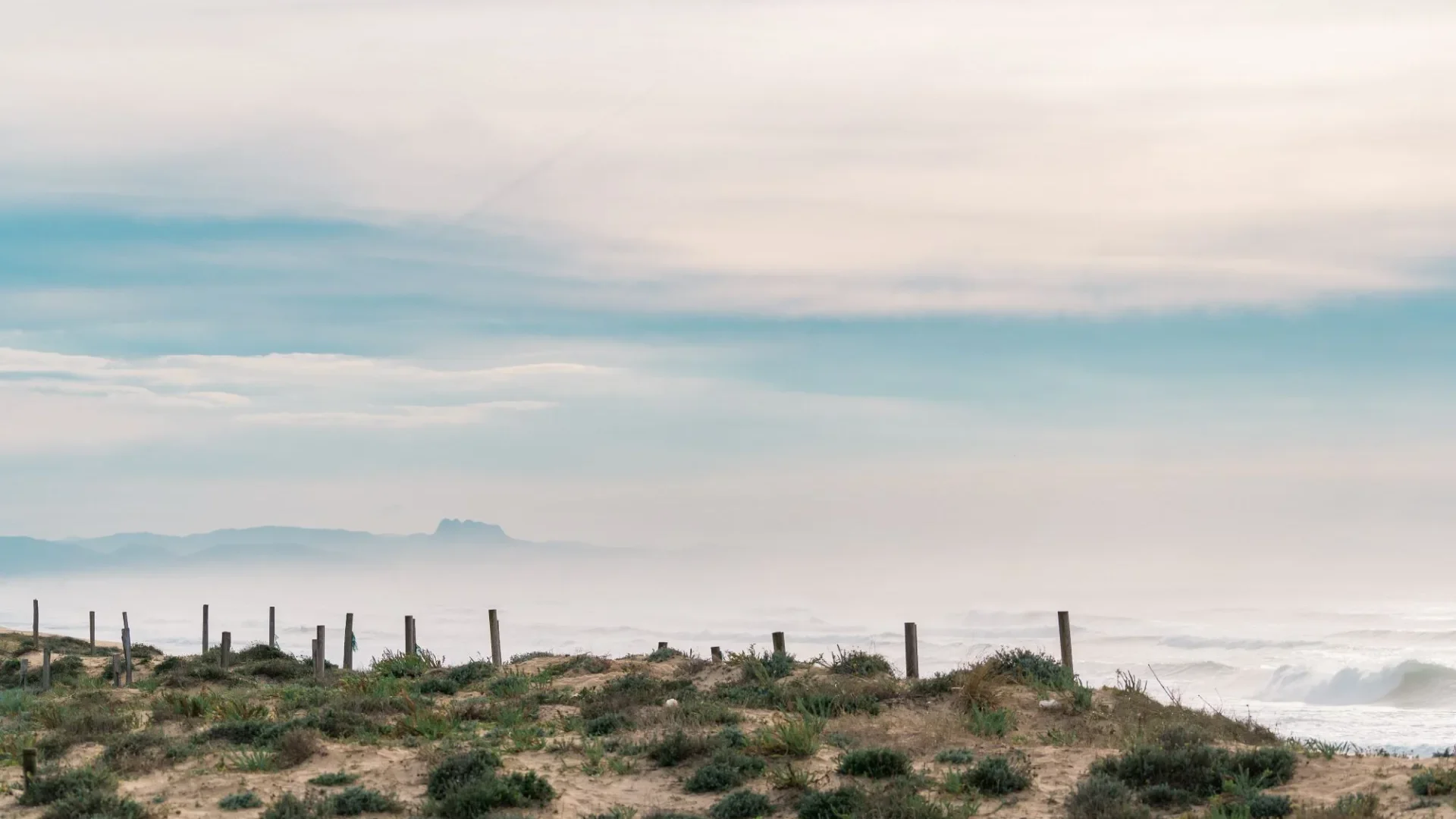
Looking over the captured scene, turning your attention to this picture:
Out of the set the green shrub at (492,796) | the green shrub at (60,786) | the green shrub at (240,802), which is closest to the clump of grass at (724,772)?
the green shrub at (492,796)

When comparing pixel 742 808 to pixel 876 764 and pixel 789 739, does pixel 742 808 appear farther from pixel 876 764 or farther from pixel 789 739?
pixel 789 739

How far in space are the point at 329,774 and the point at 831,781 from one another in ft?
20.9

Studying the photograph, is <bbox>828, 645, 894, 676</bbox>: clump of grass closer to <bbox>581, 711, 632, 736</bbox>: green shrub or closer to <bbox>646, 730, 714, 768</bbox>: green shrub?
<bbox>581, 711, 632, 736</bbox>: green shrub

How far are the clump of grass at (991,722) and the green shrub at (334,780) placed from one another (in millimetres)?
8606

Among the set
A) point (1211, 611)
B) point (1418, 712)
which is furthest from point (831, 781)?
point (1211, 611)

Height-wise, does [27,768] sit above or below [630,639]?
above

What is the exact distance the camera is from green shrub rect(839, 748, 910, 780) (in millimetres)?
14594

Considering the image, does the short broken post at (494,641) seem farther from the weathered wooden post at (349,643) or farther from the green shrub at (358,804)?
the green shrub at (358,804)

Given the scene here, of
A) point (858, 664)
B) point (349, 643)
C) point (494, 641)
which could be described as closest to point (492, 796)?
point (858, 664)

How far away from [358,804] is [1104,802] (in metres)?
8.32

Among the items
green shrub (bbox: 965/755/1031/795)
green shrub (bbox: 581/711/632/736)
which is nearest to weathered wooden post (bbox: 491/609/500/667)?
green shrub (bbox: 581/711/632/736)

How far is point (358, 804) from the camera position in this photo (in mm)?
13977

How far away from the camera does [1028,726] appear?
18328 mm

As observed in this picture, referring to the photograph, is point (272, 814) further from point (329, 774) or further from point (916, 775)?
point (916, 775)
